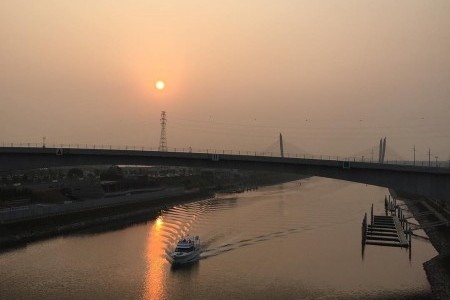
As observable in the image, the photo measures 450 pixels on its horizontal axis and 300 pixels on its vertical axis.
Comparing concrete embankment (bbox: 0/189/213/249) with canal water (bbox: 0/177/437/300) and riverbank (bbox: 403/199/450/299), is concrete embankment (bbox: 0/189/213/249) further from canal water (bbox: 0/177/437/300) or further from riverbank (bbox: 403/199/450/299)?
riverbank (bbox: 403/199/450/299)

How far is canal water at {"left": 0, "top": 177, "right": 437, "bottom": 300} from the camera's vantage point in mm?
21203

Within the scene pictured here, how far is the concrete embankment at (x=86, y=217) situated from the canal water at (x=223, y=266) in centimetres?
190

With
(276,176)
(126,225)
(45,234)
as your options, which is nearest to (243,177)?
(276,176)

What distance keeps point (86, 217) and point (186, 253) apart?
17.6 meters

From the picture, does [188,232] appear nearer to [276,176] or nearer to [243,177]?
[243,177]

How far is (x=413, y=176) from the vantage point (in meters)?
22.9

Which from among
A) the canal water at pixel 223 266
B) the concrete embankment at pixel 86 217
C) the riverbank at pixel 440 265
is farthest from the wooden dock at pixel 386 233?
the concrete embankment at pixel 86 217

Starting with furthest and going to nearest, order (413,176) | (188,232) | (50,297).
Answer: (188,232)
(413,176)
(50,297)

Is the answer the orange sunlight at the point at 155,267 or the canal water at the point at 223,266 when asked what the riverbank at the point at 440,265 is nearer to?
the canal water at the point at 223,266

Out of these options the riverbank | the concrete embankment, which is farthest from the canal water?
the concrete embankment

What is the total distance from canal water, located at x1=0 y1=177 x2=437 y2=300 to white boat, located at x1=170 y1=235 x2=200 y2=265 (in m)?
0.71

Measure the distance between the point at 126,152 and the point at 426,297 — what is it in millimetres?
19863

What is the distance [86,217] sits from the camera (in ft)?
133

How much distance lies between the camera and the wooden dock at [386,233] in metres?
31.1
